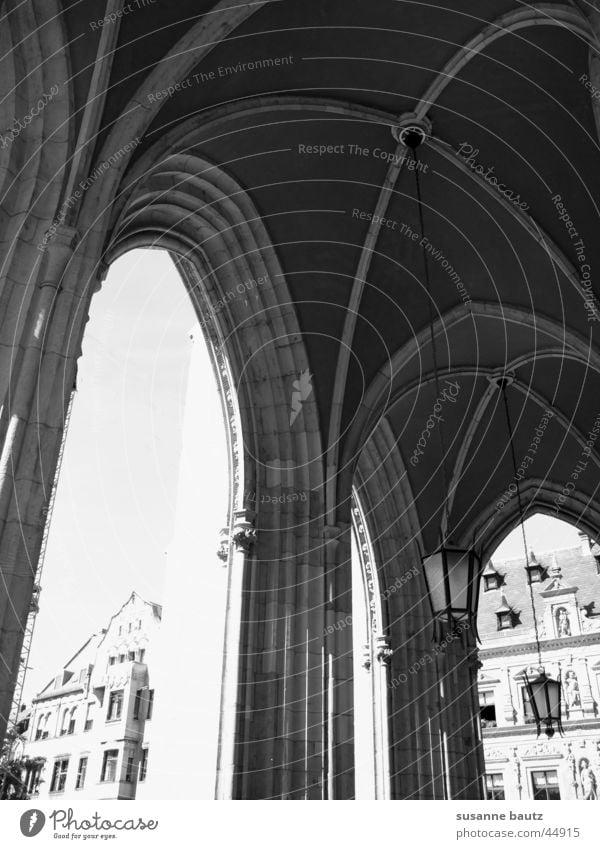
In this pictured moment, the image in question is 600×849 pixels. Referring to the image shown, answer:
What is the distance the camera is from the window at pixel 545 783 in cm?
2922

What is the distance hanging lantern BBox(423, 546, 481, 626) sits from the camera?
788 centimetres

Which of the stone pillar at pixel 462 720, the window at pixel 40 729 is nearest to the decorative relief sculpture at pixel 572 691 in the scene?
the stone pillar at pixel 462 720

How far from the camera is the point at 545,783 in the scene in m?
29.6

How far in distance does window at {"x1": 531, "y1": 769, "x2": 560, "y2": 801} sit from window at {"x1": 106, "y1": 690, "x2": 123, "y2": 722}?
1533 cm

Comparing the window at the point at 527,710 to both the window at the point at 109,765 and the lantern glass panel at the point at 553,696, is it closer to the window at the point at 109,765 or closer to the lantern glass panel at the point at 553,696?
the window at the point at 109,765

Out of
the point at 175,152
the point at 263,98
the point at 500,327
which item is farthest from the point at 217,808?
the point at 500,327

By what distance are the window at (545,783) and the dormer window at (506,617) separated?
625 cm

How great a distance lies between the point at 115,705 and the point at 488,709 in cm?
1567

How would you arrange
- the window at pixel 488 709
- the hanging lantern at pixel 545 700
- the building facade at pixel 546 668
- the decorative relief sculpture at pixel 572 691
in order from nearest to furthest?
the hanging lantern at pixel 545 700 < the building facade at pixel 546 668 < the decorative relief sculpture at pixel 572 691 < the window at pixel 488 709

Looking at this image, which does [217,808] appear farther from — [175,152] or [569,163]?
[569,163]

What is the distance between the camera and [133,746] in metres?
23.6

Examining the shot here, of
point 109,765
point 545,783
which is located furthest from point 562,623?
point 109,765


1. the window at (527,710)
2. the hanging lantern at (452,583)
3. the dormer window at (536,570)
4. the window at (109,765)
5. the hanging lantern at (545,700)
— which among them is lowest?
the hanging lantern at (452,583)

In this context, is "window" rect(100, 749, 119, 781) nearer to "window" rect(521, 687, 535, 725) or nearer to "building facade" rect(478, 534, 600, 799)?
"building facade" rect(478, 534, 600, 799)
